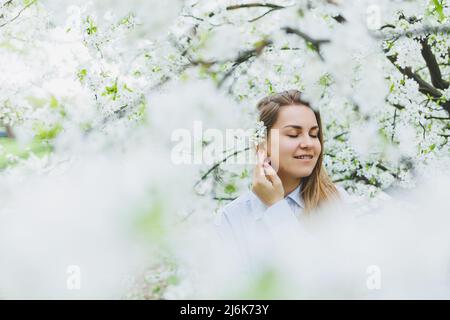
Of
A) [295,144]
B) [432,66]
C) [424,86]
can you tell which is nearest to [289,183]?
[295,144]

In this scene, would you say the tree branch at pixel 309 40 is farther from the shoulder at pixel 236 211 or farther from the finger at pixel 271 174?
the shoulder at pixel 236 211

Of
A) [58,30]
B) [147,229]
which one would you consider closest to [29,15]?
[58,30]

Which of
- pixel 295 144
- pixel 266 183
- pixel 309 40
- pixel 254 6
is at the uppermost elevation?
pixel 254 6

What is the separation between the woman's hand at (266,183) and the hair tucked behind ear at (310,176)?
11 cm

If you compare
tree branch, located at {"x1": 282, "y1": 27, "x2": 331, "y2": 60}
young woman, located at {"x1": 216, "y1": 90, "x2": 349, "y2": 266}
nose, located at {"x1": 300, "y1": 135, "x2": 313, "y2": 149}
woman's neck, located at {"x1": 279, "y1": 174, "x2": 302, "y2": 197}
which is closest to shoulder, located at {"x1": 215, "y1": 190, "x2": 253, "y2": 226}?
young woman, located at {"x1": 216, "y1": 90, "x2": 349, "y2": 266}

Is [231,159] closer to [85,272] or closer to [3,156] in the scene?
[85,272]

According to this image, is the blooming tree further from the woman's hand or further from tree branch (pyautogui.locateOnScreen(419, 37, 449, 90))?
the woman's hand

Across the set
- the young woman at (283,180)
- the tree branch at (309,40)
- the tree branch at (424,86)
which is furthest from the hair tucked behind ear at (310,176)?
the tree branch at (424,86)

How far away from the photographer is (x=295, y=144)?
1.71 meters

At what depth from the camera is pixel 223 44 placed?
1.94 meters

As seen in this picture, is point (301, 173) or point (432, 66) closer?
point (301, 173)

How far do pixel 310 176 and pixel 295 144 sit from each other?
132 mm

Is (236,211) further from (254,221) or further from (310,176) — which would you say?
(310,176)

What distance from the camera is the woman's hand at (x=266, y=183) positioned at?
1.66 metres
